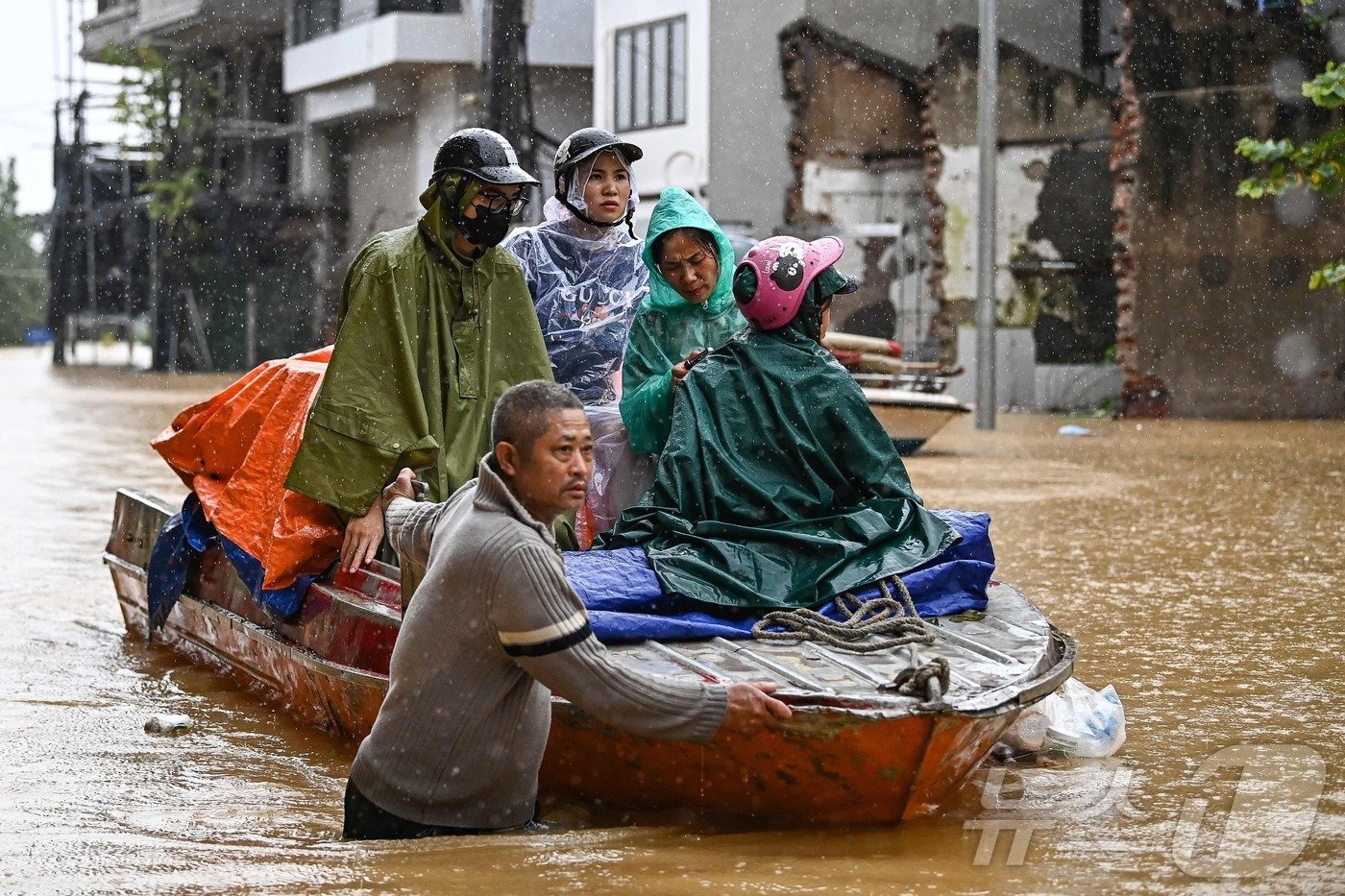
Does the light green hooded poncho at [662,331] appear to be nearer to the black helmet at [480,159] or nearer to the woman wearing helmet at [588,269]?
the woman wearing helmet at [588,269]

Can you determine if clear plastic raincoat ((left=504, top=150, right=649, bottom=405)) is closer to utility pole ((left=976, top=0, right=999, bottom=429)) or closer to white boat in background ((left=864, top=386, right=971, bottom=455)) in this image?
white boat in background ((left=864, top=386, right=971, bottom=455))

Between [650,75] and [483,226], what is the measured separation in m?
23.0

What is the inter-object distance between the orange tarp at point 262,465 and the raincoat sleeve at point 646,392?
1077 mm

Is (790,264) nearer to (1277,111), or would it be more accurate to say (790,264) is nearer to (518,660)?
(518,660)

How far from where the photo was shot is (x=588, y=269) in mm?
6328

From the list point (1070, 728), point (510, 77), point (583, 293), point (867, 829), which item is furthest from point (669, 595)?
point (510, 77)

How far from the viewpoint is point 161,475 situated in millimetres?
13883

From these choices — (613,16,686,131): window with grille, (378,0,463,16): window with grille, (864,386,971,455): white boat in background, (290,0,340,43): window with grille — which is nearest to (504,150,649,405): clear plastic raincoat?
(864,386,971,455): white boat in background

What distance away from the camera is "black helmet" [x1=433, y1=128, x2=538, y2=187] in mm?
5234

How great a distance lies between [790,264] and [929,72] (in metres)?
20.5

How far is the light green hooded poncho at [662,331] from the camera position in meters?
5.74

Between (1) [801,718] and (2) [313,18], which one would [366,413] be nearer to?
(1) [801,718]

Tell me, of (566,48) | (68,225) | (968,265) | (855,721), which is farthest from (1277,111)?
(68,225)

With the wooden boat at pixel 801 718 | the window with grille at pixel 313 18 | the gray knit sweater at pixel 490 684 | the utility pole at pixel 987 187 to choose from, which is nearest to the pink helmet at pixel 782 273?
the wooden boat at pixel 801 718
